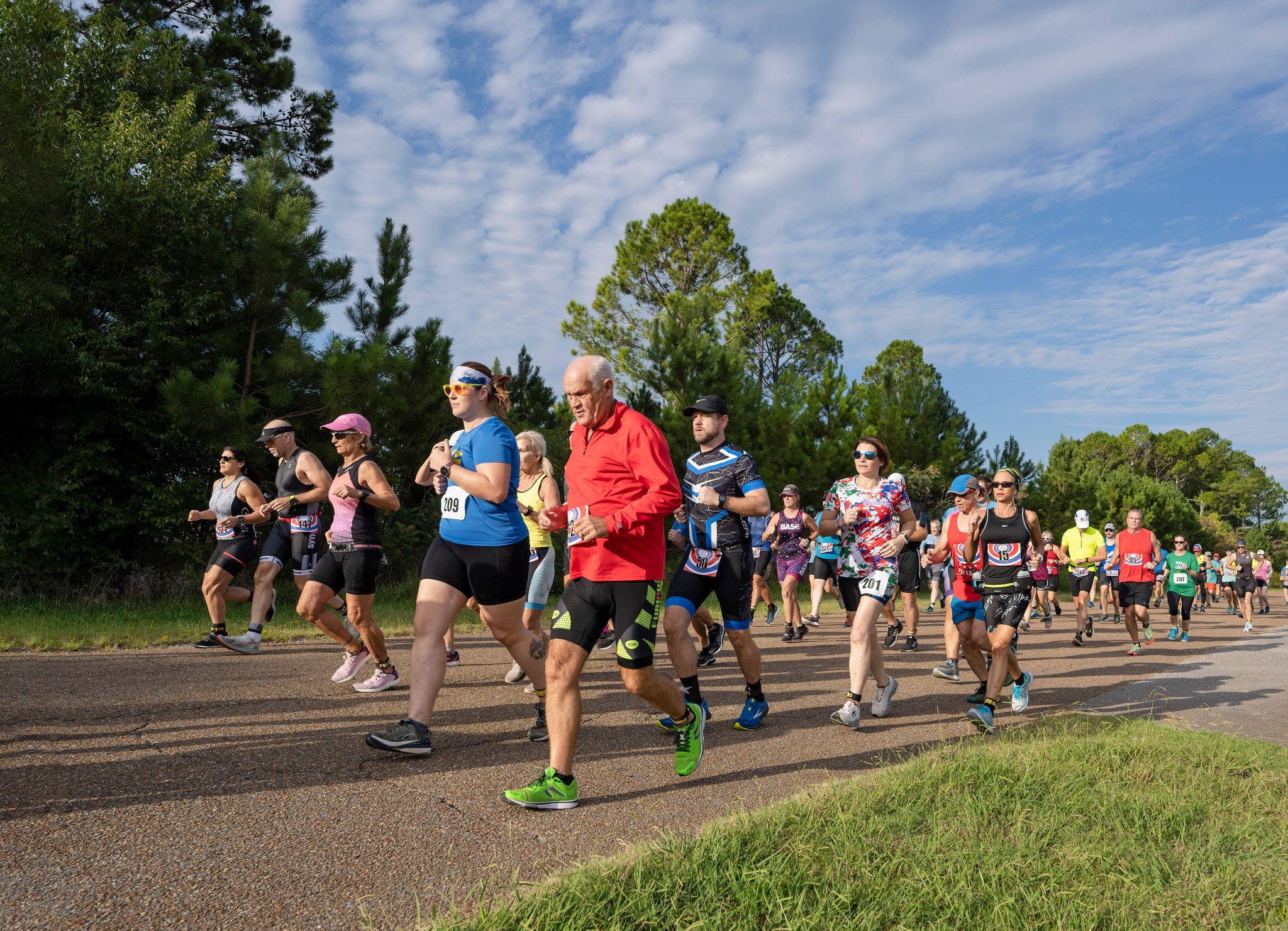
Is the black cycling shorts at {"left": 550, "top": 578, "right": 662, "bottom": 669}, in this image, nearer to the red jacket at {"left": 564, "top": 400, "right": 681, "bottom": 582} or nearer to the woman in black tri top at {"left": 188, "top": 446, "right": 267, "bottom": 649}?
the red jacket at {"left": 564, "top": 400, "right": 681, "bottom": 582}

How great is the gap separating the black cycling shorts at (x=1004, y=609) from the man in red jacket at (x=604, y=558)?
129 inches

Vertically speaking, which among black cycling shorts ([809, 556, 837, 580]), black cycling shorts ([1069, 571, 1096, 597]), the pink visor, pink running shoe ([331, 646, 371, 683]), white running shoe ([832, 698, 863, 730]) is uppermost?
the pink visor

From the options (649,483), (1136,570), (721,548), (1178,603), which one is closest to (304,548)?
(721,548)

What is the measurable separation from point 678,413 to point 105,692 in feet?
52.3

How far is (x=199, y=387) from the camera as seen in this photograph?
11.7m

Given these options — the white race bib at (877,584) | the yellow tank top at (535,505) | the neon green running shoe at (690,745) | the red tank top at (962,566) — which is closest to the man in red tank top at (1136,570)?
the red tank top at (962,566)

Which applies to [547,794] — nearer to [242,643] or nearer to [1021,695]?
[1021,695]

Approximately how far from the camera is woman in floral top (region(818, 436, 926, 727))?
5656 millimetres

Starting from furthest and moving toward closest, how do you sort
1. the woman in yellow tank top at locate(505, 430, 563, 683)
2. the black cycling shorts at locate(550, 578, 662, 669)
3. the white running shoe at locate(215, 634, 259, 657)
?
the white running shoe at locate(215, 634, 259, 657) < the woman in yellow tank top at locate(505, 430, 563, 683) < the black cycling shorts at locate(550, 578, 662, 669)

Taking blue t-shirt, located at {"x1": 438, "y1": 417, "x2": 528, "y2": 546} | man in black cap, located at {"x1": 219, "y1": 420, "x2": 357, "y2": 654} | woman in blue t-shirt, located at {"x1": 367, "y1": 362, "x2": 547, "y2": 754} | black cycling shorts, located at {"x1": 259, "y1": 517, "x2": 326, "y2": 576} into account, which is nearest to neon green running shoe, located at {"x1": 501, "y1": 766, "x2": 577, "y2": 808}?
woman in blue t-shirt, located at {"x1": 367, "y1": 362, "x2": 547, "y2": 754}

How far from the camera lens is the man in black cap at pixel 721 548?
5.07 meters

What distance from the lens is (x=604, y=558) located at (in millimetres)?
3775

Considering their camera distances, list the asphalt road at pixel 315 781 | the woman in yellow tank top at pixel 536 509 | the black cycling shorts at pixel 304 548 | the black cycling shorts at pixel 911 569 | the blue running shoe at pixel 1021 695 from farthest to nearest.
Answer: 1. the black cycling shorts at pixel 911 569
2. the black cycling shorts at pixel 304 548
3. the woman in yellow tank top at pixel 536 509
4. the blue running shoe at pixel 1021 695
5. the asphalt road at pixel 315 781

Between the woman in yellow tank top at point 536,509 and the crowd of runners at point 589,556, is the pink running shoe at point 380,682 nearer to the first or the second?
the crowd of runners at point 589,556
